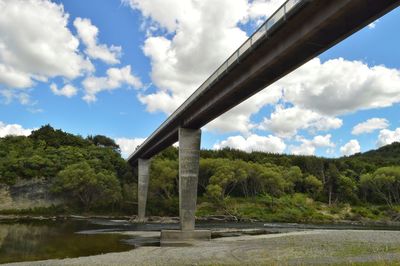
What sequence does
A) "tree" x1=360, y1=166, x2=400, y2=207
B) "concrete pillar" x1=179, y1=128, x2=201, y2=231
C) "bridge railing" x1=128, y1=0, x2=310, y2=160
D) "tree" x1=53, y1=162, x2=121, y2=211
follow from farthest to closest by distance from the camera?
"tree" x1=360, y1=166, x2=400, y2=207 < "tree" x1=53, y1=162, x2=121, y2=211 < "concrete pillar" x1=179, y1=128, x2=201, y2=231 < "bridge railing" x1=128, y1=0, x2=310, y2=160

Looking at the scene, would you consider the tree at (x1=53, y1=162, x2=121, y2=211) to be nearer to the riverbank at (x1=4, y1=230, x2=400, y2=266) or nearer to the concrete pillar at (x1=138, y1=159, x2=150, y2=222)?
the concrete pillar at (x1=138, y1=159, x2=150, y2=222)

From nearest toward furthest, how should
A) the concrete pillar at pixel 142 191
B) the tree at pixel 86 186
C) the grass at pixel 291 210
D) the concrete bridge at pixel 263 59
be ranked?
the concrete bridge at pixel 263 59
the tree at pixel 86 186
the concrete pillar at pixel 142 191
the grass at pixel 291 210

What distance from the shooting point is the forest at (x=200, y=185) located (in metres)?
Result: 83.6

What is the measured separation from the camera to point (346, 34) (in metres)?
21.3

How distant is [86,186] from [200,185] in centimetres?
3925

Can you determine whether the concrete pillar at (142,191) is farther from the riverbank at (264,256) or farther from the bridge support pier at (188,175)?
the riverbank at (264,256)

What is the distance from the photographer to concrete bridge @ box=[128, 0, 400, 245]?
19.4 m

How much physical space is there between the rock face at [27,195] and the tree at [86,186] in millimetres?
2601

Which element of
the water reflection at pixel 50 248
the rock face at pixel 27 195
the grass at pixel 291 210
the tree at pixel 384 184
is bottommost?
the water reflection at pixel 50 248

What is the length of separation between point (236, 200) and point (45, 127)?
226ft

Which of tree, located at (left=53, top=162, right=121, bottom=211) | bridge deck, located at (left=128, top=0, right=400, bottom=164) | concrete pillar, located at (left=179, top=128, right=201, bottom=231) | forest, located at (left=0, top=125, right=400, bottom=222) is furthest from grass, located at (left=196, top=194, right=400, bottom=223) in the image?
bridge deck, located at (left=128, top=0, right=400, bottom=164)

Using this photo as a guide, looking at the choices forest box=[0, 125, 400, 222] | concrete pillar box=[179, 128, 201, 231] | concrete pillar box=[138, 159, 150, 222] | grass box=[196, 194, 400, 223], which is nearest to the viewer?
concrete pillar box=[179, 128, 201, 231]

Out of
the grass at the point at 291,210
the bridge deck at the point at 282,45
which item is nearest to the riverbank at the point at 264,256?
the bridge deck at the point at 282,45

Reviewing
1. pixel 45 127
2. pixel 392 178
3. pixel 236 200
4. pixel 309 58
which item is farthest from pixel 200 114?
pixel 45 127
